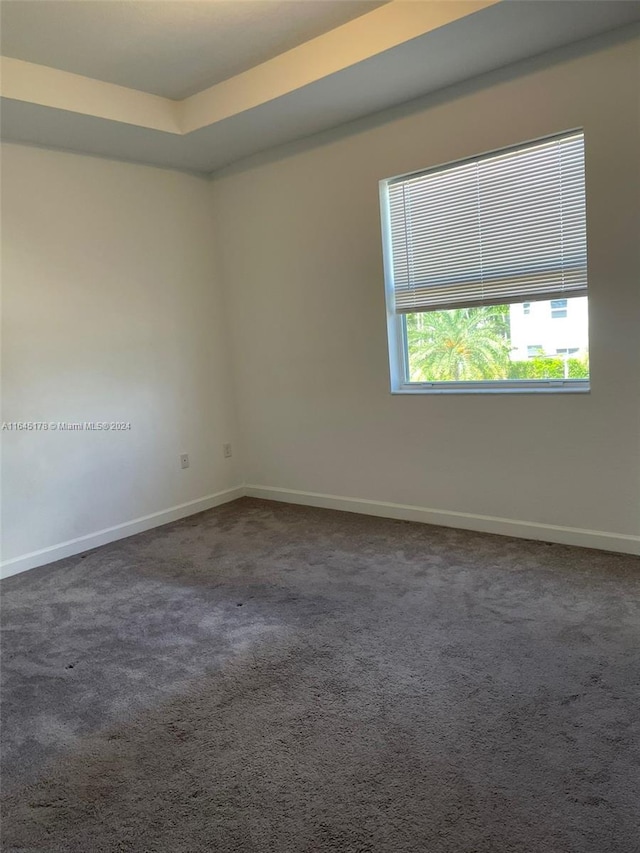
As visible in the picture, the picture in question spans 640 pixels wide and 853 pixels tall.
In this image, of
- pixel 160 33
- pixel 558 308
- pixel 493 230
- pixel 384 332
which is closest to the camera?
pixel 160 33

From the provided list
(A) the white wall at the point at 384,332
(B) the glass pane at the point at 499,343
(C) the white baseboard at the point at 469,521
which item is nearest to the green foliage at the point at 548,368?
(B) the glass pane at the point at 499,343

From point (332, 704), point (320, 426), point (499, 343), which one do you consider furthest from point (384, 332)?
point (332, 704)

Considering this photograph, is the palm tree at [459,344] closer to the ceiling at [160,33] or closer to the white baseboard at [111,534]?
the ceiling at [160,33]

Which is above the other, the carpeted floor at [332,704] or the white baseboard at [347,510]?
the white baseboard at [347,510]

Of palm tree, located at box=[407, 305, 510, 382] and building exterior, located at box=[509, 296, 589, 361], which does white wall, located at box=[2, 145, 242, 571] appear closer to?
palm tree, located at box=[407, 305, 510, 382]

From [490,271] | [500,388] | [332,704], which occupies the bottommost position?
[332,704]

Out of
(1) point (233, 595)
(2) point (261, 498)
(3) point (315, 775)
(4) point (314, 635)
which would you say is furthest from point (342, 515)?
(3) point (315, 775)

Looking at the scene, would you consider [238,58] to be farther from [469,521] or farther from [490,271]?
[469,521]

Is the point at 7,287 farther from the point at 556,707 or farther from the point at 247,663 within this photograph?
the point at 556,707

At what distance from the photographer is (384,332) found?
3.98 metres

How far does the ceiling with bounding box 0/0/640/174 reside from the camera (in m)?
2.71

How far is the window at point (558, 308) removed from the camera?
3.33 m

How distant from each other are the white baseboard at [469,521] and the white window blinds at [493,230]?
132cm

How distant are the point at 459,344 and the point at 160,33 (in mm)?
2335
